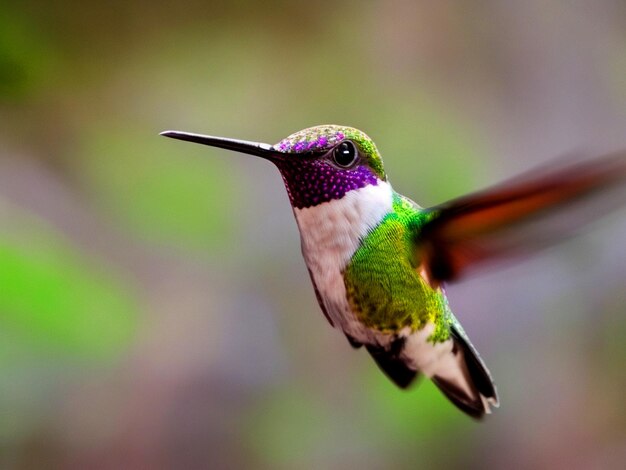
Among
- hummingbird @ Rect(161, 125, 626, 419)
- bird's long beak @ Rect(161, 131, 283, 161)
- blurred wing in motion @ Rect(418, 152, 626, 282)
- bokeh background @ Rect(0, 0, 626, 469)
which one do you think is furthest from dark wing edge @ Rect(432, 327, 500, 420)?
bokeh background @ Rect(0, 0, 626, 469)

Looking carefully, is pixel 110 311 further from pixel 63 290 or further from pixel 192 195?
pixel 192 195

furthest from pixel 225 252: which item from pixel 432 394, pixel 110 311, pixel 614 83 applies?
pixel 614 83

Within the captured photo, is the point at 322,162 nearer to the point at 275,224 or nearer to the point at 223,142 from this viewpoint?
the point at 223,142

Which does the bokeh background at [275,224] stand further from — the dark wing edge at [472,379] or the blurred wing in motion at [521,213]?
the blurred wing in motion at [521,213]

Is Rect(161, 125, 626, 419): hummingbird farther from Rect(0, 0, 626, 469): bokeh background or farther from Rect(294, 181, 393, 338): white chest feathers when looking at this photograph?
Rect(0, 0, 626, 469): bokeh background

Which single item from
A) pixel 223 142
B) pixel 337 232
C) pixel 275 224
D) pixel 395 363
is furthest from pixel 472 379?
pixel 275 224
